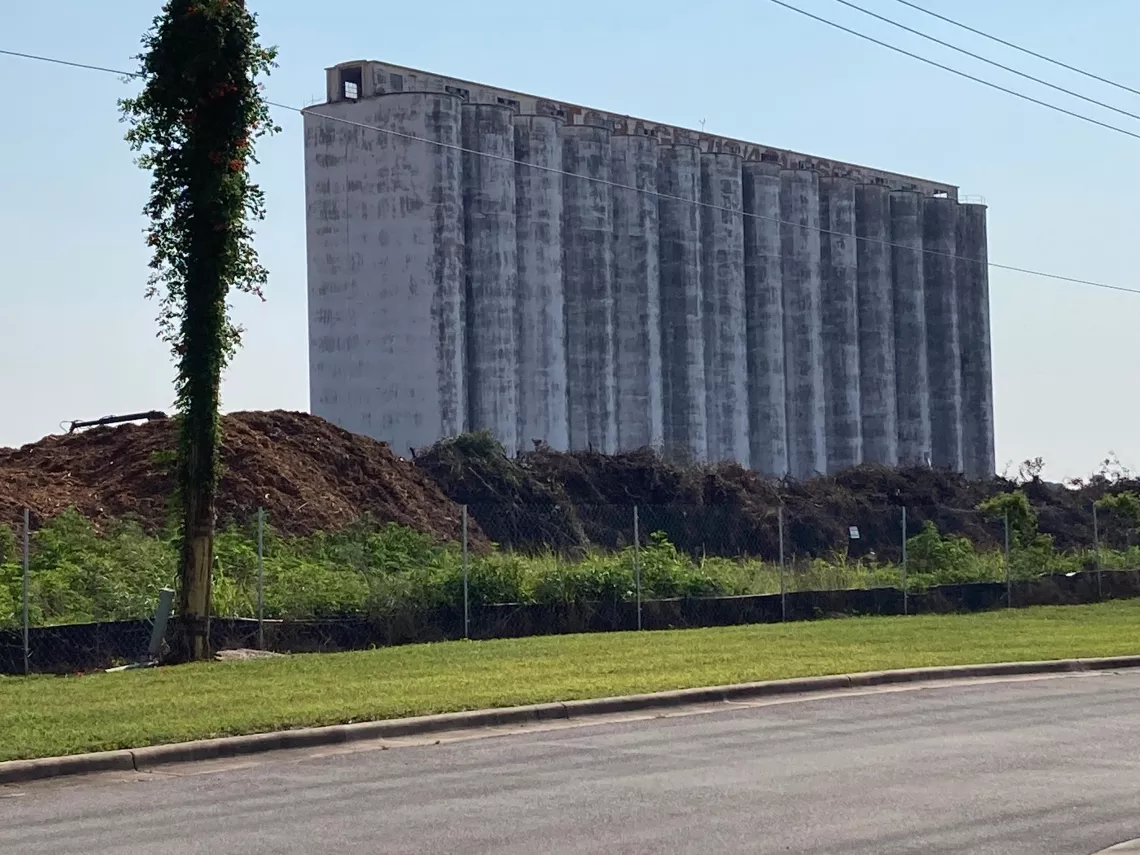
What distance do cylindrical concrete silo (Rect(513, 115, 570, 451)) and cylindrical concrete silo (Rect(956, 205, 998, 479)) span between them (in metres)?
29.1

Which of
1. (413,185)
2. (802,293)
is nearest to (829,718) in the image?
(413,185)

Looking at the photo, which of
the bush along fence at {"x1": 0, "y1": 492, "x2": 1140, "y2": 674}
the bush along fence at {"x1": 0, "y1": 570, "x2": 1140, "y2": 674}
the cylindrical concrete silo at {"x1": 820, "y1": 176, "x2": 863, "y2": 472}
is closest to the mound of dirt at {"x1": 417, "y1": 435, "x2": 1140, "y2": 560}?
the bush along fence at {"x1": 0, "y1": 492, "x2": 1140, "y2": 674}

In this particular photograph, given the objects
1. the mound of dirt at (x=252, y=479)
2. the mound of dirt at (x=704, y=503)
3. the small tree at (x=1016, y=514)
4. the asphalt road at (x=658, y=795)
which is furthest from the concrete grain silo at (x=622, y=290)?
the asphalt road at (x=658, y=795)

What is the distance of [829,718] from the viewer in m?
15.3

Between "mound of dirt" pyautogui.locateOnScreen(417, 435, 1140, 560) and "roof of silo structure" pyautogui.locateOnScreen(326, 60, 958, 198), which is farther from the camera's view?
"roof of silo structure" pyautogui.locateOnScreen(326, 60, 958, 198)

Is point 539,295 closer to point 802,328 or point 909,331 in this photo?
point 802,328

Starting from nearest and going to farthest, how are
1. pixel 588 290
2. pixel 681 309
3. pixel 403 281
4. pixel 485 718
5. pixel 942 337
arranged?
1. pixel 485 718
2. pixel 403 281
3. pixel 588 290
4. pixel 681 309
5. pixel 942 337

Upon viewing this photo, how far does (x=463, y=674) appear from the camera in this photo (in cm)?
1862

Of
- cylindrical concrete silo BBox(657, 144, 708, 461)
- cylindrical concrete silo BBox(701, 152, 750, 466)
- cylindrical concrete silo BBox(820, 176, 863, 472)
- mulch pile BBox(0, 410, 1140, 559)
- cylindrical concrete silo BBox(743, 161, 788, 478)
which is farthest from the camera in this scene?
cylindrical concrete silo BBox(820, 176, 863, 472)

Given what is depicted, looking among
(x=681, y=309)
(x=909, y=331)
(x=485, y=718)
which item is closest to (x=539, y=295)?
(x=681, y=309)

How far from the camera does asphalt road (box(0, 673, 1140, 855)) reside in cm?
900

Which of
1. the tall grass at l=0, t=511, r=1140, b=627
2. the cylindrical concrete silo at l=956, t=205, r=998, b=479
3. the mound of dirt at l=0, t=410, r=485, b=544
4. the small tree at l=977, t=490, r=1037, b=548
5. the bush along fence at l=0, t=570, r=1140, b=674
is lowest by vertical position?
the bush along fence at l=0, t=570, r=1140, b=674

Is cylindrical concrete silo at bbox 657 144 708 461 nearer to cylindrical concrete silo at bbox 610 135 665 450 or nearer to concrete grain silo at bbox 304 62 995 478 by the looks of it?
concrete grain silo at bbox 304 62 995 478

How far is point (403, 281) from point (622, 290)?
11.0 meters
